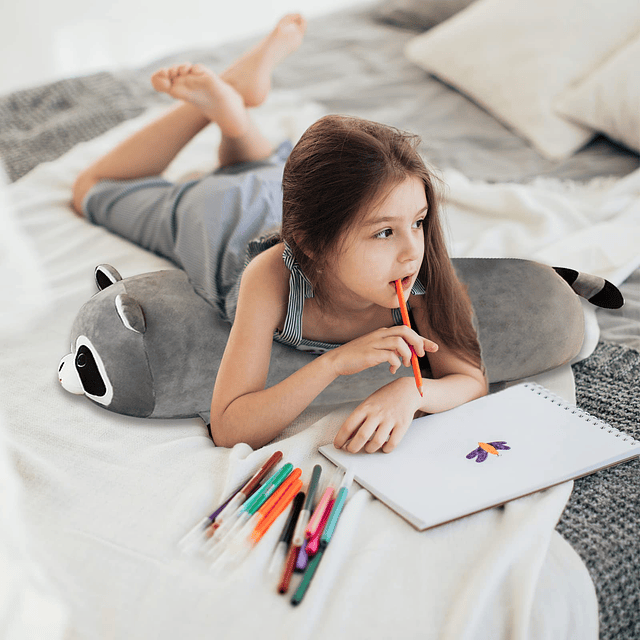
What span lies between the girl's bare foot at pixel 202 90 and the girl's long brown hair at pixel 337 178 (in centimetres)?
27

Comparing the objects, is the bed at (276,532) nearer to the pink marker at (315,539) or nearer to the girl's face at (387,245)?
the pink marker at (315,539)

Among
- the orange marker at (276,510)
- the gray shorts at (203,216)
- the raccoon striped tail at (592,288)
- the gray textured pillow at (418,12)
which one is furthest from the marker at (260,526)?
the gray textured pillow at (418,12)

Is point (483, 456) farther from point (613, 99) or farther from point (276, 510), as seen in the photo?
point (613, 99)

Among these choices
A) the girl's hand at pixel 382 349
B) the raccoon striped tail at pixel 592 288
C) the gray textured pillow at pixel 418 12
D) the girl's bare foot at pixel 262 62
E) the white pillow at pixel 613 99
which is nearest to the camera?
the girl's hand at pixel 382 349

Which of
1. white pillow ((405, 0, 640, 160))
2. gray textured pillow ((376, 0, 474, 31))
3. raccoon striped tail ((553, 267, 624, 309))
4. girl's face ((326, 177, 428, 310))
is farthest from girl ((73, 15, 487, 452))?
gray textured pillow ((376, 0, 474, 31))

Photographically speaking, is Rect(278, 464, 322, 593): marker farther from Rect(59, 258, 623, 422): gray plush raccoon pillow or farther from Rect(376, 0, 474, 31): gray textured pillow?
Rect(376, 0, 474, 31): gray textured pillow

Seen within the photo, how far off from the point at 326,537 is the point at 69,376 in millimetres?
247

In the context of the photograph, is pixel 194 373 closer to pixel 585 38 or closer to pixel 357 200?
pixel 357 200

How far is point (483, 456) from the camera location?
47 cm

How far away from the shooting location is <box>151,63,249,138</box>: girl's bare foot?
656mm

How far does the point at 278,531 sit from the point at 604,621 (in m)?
0.21

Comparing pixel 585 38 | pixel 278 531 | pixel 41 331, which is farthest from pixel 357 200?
pixel 585 38

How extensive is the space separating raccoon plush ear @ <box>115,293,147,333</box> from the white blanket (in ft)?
0.27

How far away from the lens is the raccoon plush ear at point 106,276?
0.53 m
